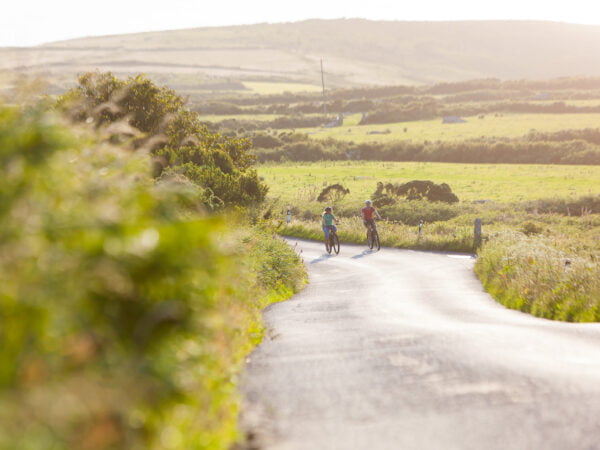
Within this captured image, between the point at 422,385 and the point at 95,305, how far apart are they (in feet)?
11.3

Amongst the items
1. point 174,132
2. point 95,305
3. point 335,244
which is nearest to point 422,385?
point 95,305

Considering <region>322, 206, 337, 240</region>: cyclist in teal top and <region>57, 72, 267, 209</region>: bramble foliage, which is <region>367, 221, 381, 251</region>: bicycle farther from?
<region>57, 72, 267, 209</region>: bramble foliage

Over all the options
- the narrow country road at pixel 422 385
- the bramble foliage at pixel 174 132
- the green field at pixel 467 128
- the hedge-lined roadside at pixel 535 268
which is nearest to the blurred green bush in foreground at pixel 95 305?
the narrow country road at pixel 422 385

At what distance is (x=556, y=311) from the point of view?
1352 centimetres

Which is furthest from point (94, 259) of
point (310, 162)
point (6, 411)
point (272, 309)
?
point (310, 162)

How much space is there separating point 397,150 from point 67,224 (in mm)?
80664

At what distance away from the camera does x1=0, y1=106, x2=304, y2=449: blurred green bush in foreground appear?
10.7 ft

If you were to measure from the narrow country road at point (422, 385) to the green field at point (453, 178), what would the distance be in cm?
3775

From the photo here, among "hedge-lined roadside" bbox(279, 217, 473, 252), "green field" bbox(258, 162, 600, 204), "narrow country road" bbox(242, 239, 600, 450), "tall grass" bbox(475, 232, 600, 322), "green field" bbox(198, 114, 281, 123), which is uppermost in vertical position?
"narrow country road" bbox(242, 239, 600, 450)

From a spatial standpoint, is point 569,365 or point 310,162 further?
point 310,162

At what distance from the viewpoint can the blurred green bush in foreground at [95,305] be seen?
3.26 meters

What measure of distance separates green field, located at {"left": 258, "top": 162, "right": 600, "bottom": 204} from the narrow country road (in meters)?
37.7

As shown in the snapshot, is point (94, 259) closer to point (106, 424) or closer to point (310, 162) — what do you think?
point (106, 424)

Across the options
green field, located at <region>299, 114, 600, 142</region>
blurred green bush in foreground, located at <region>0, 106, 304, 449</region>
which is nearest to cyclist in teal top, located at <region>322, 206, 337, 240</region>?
blurred green bush in foreground, located at <region>0, 106, 304, 449</region>
